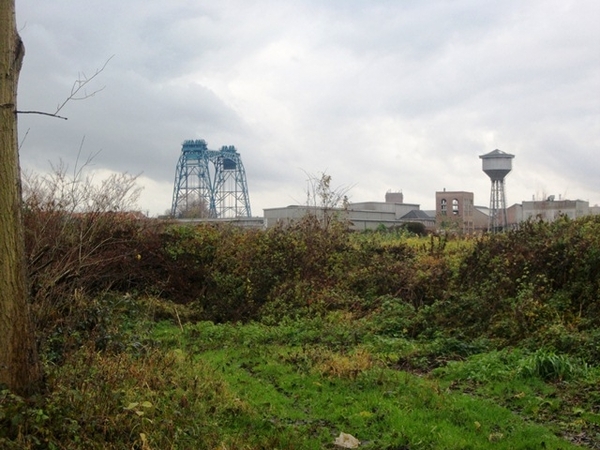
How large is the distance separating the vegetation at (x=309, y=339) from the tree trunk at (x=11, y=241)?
342mm

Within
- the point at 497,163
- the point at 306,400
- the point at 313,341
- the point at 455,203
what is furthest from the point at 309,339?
the point at 497,163

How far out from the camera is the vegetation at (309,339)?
6.06 meters

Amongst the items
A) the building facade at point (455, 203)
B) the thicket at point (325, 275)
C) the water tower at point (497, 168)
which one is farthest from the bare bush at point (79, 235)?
the water tower at point (497, 168)

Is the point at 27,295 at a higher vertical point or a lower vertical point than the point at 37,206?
lower

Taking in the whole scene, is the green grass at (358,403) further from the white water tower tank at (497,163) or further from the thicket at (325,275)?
the white water tower tank at (497,163)

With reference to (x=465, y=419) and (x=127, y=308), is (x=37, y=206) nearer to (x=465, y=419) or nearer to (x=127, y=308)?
(x=127, y=308)

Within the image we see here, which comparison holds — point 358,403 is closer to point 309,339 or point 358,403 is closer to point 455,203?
point 309,339

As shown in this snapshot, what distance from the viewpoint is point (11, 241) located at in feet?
18.0

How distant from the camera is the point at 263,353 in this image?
10.5 meters

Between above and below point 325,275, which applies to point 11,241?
above

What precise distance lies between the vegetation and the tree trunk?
1.12 feet

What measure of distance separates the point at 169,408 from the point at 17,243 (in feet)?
6.70

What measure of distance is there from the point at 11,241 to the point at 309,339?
718cm

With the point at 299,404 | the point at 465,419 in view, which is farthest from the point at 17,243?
the point at 465,419
